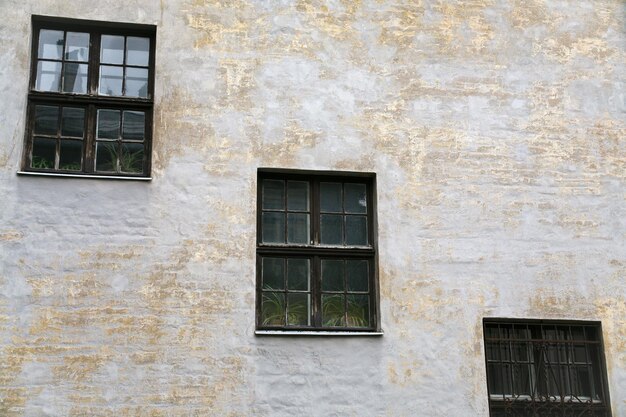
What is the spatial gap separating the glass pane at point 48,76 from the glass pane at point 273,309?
3154 millimetres

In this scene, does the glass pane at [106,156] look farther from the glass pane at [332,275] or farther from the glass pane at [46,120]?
the glass pane at [332,275]

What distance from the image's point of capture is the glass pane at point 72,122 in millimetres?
9016

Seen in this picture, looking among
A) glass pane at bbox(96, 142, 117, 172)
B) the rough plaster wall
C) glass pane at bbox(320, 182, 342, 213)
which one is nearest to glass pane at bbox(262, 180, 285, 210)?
the rough plaster wall

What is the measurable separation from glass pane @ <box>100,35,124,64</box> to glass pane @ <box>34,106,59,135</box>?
0.78 m

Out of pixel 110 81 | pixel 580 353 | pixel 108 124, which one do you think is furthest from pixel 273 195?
pixel 580 353

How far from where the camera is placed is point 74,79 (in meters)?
9.18

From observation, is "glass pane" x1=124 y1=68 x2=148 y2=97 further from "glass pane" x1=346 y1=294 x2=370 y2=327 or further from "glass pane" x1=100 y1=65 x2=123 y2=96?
Result: "glass pane" x1=346 y1=294 x2=370 y2=327

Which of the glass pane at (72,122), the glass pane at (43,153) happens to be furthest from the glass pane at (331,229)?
the glass pane at (43,153)

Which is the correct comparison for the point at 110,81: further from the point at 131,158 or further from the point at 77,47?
the point at 131,158

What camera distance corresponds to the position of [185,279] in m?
8.61

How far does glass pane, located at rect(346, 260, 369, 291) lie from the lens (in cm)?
913

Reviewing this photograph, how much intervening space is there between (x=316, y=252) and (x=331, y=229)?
0.34 m

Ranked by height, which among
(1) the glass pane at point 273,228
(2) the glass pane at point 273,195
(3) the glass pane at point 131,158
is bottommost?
(1) the glass pane at point 273,228

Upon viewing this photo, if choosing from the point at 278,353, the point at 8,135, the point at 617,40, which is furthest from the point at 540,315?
the point at 8,135
